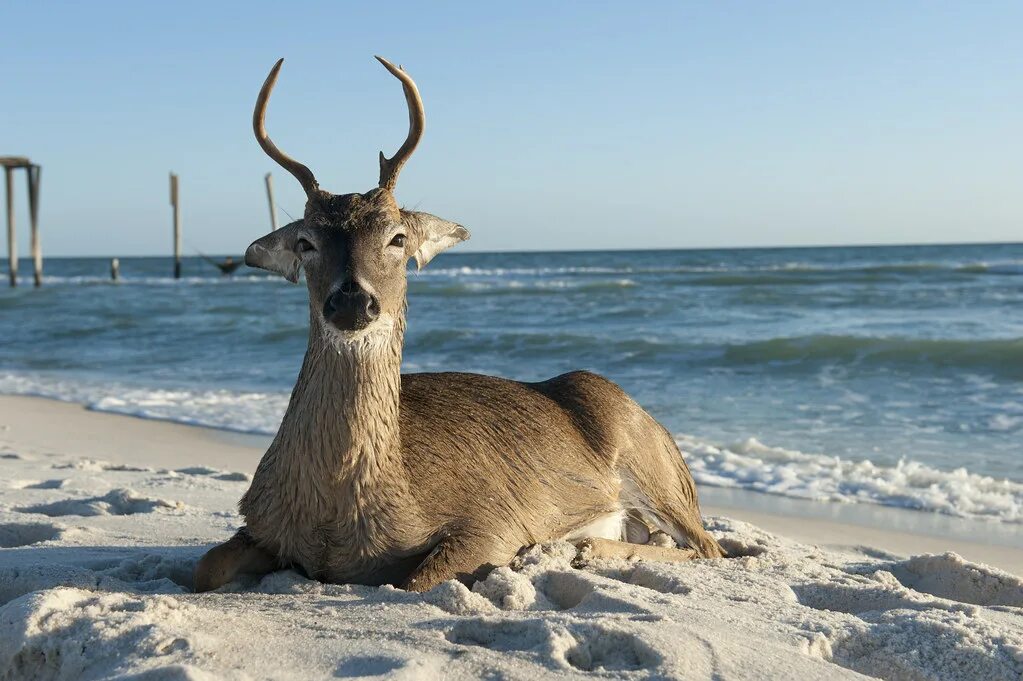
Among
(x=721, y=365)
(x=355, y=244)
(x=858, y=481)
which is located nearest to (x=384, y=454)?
(x=355, y=244)

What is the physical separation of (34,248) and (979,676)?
35265 mm

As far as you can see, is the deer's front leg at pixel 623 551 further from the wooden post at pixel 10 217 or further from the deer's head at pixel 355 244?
the wooden post at pixel 10 217

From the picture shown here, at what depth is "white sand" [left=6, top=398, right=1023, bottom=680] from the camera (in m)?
3.37

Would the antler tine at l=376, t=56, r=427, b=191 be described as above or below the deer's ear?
above

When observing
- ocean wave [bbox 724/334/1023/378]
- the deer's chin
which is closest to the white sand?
the deer's chin

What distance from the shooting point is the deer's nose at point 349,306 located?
3.83m

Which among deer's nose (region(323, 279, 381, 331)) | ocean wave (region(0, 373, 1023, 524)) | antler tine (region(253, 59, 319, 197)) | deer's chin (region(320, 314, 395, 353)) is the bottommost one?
ocean wave (region(0, 373, 1023, 524))

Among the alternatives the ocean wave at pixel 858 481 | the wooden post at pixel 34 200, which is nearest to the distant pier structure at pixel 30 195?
the wooden post at pixel 34 200

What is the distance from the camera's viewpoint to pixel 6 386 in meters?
13.7

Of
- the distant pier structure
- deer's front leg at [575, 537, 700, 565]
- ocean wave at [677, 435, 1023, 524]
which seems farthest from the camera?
the distant pier structure

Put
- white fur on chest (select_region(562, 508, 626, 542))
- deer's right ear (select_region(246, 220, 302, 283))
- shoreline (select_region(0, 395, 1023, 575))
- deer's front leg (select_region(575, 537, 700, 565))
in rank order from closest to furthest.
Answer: deer's right ear (select_region(246, 220, 302, 283)), deer's front leg (select_region(575, 537, 700, 565)), white fur on chest (select_region(562, 508, 626, 542)), shoreline (select_region(0, 395, 1023, 575))

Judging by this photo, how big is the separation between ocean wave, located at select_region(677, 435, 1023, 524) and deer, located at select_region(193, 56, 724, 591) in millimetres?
2656

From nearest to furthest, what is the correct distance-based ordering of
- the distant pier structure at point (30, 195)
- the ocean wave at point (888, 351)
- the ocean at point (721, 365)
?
the ocean at point (721, 365), the ocean wave at point (888, 351), the distant pier structure at point (30, 195)

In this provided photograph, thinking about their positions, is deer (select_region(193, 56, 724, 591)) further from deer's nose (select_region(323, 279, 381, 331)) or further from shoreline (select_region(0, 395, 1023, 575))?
shoreline (select_region(0, 395, 1023, 575))
